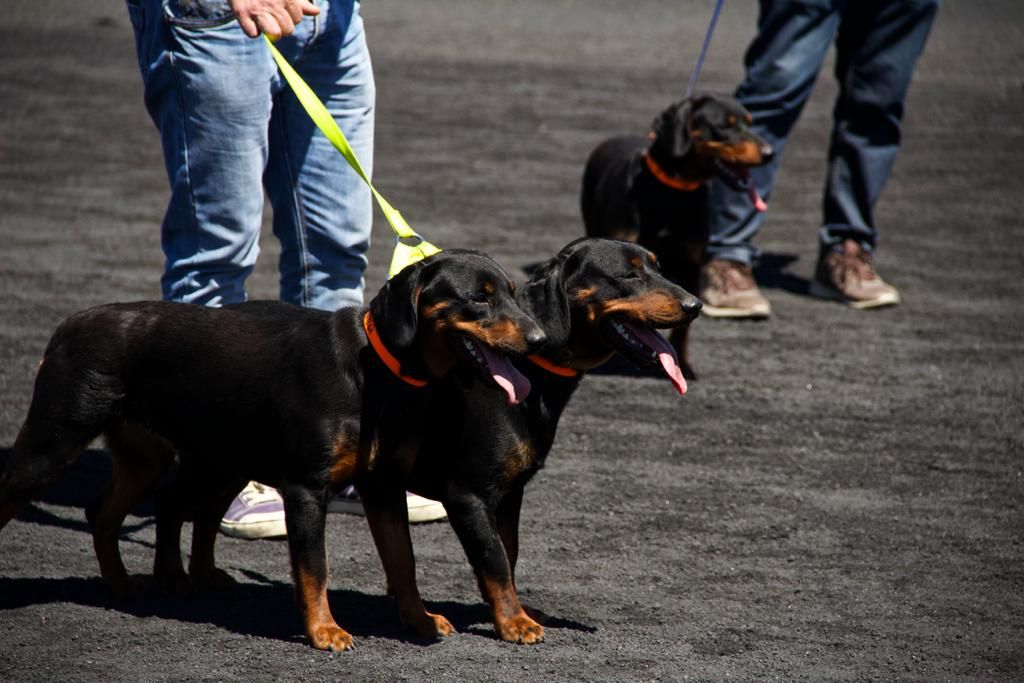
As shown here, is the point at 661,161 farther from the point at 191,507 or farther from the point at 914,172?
the point at 914,172

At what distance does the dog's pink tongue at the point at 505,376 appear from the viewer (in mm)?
3664

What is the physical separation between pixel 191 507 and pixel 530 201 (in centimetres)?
598

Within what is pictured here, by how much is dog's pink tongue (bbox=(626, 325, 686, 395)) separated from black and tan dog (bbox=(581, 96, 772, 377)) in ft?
7.32

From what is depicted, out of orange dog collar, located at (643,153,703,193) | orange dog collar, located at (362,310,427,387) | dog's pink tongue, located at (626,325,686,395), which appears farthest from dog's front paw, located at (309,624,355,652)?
orange dog collar, located at (643,153,703,193)

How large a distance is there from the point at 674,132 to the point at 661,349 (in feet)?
8.81

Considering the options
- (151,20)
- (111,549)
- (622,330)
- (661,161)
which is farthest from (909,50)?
(111,549)

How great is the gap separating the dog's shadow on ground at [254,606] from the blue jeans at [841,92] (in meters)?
4.02

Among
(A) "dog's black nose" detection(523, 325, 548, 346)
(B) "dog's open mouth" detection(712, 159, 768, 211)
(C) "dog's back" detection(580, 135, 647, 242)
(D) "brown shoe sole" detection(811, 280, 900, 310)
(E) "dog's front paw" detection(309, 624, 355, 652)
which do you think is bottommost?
(D) "brown shoe sole" detection(811, 280, 900, 310)

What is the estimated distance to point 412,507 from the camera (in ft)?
16.0

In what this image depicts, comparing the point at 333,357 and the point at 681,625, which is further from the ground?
the point at 333,357

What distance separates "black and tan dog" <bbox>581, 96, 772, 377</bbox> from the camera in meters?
6.66

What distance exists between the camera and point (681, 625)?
13.4 ft

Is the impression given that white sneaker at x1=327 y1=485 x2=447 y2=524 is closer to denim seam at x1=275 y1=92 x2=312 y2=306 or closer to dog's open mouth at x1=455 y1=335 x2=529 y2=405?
denim seam at x1=275 y1=92 x2=312 y2=306

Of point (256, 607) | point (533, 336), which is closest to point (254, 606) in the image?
point (256, 607)
